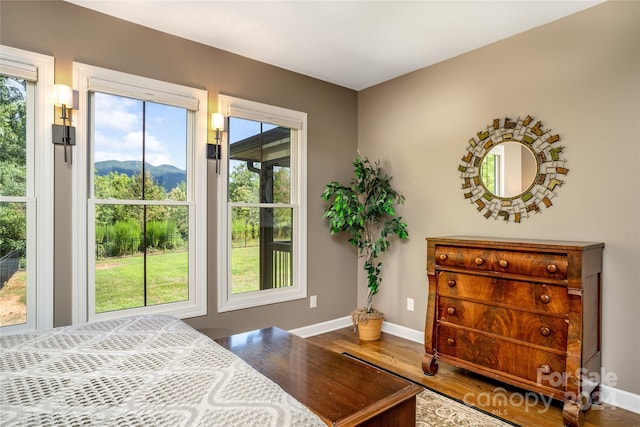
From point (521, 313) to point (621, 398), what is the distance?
815 millimetres

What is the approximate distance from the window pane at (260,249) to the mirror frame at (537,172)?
1.70 m

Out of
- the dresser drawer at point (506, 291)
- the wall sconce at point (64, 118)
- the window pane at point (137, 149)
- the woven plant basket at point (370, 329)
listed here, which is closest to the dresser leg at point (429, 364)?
the dresser drawer at point (506, 291)

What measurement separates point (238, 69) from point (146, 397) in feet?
9.16

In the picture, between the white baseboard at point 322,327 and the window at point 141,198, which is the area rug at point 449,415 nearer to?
the white baseboard at point 322,327

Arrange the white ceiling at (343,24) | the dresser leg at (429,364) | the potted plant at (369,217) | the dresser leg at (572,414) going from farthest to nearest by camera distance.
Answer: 1. the potted plant at (369,217)
2. the dresser leg at (429,364)
3. the white ceiling at (343,24)
4. the dresser leg at (572,414)

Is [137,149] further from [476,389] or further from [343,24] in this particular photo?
[476,389]

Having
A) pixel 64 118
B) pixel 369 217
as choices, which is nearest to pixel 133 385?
pixel 64 118

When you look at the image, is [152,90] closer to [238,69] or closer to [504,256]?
[238,69]

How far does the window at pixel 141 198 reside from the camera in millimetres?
2568

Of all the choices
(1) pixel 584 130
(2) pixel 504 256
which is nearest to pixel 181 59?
(2) pixel 504 256

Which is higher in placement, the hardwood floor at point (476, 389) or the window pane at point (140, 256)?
the window pane at point (140, 256)

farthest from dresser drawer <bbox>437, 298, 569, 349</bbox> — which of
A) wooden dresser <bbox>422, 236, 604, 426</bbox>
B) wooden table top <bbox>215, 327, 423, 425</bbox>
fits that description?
wooden table top <bbox>215, 327, 423, 425</bbox>

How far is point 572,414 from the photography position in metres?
2.07

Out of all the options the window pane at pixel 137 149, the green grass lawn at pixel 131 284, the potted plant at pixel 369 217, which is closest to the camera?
the green grass lawn at pixel 131 284
